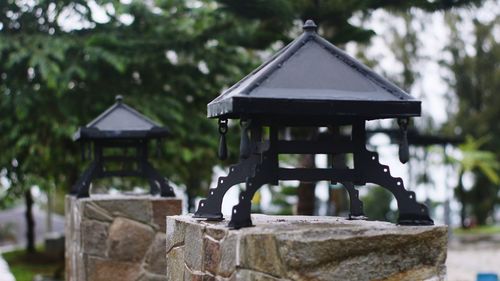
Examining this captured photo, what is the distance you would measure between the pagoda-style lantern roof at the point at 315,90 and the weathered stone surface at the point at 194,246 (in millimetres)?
621

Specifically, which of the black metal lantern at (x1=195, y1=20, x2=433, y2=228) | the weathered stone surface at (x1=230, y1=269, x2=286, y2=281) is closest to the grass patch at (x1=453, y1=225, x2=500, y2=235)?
the black metal lantern at (x1=195, y1=20, x2=433, y2=228)

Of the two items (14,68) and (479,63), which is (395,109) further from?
(479,63)

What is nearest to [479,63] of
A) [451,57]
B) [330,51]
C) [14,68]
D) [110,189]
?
[451,57]

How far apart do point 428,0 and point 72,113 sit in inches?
220

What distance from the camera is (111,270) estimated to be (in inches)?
267

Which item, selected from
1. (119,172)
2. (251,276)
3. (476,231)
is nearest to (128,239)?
(119,172)

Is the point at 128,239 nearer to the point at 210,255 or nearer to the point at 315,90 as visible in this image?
the point at 210,255

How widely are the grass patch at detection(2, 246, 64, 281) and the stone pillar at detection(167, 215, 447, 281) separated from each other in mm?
9944

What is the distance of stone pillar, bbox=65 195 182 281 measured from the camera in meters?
6.69

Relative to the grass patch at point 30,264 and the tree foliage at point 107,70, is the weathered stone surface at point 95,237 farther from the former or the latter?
the grass patch at point 30,264

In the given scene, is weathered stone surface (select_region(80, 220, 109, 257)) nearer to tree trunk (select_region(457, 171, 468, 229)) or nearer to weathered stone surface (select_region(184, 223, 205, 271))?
weathered stone surface (select_region(184, 223, 205, 271))

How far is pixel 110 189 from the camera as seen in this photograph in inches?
538

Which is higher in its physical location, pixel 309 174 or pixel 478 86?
pixel 478 86

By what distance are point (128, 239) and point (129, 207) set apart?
30 centimetres
